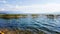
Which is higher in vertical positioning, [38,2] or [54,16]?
[38,2]

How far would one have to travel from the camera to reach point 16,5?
319cm

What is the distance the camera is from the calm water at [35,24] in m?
3.06

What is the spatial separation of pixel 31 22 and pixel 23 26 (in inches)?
9.4

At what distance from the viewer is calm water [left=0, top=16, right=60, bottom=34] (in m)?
3.06

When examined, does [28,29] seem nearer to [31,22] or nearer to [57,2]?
[31,22]

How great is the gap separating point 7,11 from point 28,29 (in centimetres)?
71

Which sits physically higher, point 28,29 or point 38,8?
point 38,8

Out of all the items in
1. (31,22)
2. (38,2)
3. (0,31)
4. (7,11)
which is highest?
(38,2)

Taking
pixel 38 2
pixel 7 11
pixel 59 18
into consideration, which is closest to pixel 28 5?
pixel 38 2

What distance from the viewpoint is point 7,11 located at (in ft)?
10.1

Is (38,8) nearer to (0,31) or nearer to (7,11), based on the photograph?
(7,11)

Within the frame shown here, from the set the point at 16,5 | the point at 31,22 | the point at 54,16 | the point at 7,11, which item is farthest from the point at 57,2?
the point at 7,11

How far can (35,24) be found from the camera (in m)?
3.19

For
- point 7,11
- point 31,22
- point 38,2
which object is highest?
point 38,2
